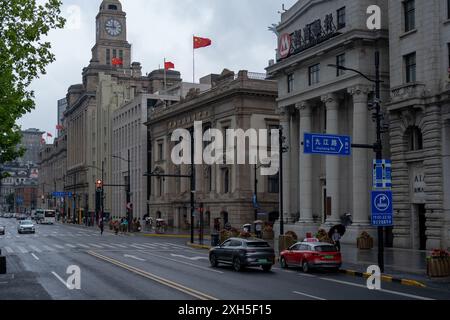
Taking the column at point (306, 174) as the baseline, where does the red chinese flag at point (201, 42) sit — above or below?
above

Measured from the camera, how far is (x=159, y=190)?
93.3 meters

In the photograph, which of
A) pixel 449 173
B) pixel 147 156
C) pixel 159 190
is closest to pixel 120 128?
pixel 147 156

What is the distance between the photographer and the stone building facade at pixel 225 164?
2763 inches

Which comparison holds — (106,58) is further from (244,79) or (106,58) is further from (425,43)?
(425,43)

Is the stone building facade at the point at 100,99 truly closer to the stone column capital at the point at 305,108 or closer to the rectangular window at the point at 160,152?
the rectangular window at the point at 160,152

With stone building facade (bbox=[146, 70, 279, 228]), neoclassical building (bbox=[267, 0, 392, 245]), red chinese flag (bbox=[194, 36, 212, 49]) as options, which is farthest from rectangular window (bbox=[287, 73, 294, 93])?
red chinese flag (bbox=[194, 36, 212, 49])

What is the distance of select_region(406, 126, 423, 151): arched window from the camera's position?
42188 mm

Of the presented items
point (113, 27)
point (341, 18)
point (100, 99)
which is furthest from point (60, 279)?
point (113, 27)

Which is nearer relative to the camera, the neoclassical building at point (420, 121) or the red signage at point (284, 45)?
the neoclassical building at point (420, 121)

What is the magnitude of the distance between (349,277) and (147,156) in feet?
245

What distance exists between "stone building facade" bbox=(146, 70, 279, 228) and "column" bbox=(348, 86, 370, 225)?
23217mm

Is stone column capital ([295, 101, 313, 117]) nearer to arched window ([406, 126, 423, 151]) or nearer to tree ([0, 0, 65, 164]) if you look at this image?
arched window ([406, 126, 423, 151])

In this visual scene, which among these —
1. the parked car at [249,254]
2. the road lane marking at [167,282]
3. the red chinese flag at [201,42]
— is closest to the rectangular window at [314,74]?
the parked car at [249,254]

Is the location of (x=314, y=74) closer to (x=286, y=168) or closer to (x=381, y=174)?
(x=286, y=168)
